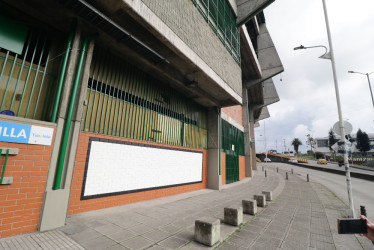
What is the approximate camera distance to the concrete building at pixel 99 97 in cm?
414

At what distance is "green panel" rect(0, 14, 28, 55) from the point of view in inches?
169

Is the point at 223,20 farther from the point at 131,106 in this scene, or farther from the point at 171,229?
the point at 171,229

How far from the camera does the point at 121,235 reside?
4.20m

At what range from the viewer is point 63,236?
12.7 ft

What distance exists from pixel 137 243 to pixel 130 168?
3.38 meters

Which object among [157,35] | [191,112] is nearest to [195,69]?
[157,35]

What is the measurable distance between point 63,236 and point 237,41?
49.1 feet

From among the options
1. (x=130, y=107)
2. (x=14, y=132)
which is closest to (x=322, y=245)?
(x=130, y=107)

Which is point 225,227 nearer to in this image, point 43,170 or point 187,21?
point 43,170

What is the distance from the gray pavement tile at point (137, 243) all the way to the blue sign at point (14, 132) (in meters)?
3.38

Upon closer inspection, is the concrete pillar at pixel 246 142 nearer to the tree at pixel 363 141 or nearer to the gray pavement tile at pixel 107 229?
the gray pavement tile at pixel 107 229

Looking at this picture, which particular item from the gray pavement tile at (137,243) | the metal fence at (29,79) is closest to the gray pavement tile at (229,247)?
the gray pavement tile at (137,243)

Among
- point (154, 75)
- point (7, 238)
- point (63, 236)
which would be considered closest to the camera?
point (7, 238)

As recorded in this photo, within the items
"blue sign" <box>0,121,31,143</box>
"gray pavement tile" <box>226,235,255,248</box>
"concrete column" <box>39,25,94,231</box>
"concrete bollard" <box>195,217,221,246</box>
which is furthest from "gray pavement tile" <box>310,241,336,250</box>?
"blue sign" <box>0,121,31,143</box>
